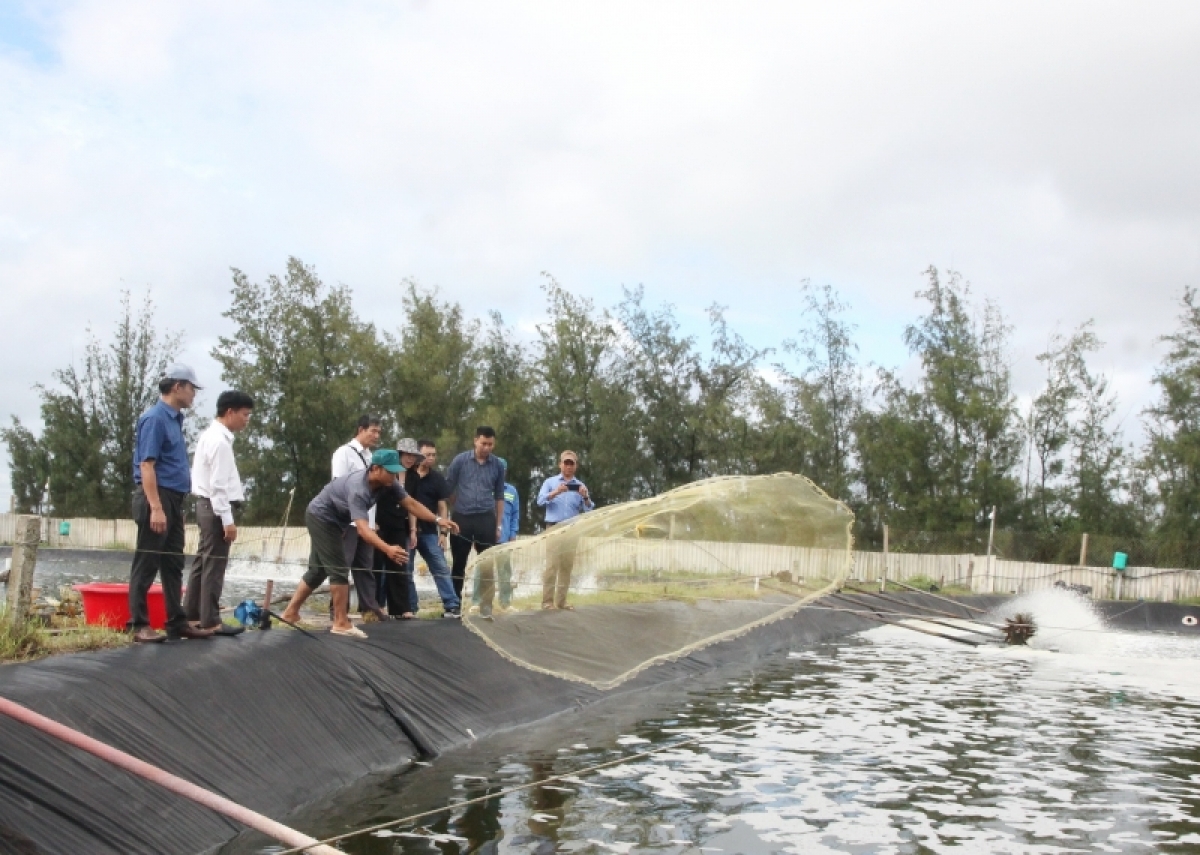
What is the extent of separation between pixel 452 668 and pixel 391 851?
390 cm

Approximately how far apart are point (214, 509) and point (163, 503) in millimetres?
509

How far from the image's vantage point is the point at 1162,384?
44.4 meters

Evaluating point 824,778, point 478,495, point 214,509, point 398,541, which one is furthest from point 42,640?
point 824,778

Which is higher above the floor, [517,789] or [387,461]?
[387,461]

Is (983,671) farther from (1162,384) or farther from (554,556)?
(1162,384)

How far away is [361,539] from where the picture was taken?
10344mm

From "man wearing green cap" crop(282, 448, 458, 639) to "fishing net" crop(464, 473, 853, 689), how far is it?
1.04 m

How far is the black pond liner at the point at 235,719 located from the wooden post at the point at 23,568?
84cm

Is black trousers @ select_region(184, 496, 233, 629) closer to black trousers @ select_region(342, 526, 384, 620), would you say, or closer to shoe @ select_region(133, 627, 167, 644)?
shoe @ select_region(133, 627, 167, 644)

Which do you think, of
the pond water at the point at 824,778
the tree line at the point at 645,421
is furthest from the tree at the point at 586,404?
the pond water at the point at 824,778

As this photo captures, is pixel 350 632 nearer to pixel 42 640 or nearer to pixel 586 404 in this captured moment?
pixel 42 640

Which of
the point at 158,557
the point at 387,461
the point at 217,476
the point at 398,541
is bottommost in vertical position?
the point at 158,557

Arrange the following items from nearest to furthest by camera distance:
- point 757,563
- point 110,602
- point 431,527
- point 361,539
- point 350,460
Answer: point 110,602 < point 757,563 < point 361,539 < point 350,460 < point 431,527

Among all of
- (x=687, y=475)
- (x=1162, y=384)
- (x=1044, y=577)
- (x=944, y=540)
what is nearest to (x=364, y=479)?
(x=1044, y=577)
